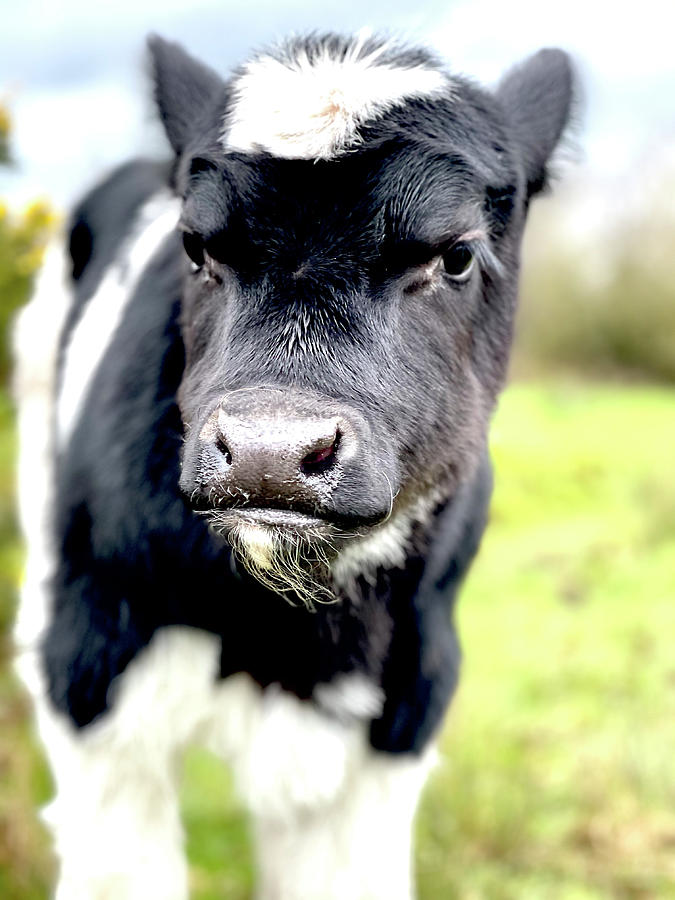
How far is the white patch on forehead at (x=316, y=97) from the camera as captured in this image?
1885 millimetres

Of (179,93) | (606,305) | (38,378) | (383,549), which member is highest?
(179,93)

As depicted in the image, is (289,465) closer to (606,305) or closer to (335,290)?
→ (335,290)

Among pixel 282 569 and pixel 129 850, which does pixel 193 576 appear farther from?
pixel 129 850

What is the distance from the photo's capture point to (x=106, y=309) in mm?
3100

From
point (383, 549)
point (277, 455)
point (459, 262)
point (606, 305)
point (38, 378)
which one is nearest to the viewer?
point (277, 455)

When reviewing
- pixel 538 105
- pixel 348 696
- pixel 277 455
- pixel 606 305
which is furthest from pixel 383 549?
pixel 606 305

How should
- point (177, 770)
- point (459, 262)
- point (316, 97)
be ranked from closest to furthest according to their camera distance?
point (316, 97) → point (459, 262) → point (177, 770)

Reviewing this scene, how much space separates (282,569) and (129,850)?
117 cm

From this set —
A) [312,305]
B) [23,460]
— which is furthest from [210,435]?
[23,460]

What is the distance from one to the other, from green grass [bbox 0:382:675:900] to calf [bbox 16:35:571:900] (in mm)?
802

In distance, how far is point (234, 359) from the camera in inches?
73.7

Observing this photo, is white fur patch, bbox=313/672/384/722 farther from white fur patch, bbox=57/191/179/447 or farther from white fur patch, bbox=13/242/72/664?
white fur patch, bbox=13/242/72/664

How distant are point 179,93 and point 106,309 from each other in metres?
0.80

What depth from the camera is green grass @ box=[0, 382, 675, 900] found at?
3.64 m
